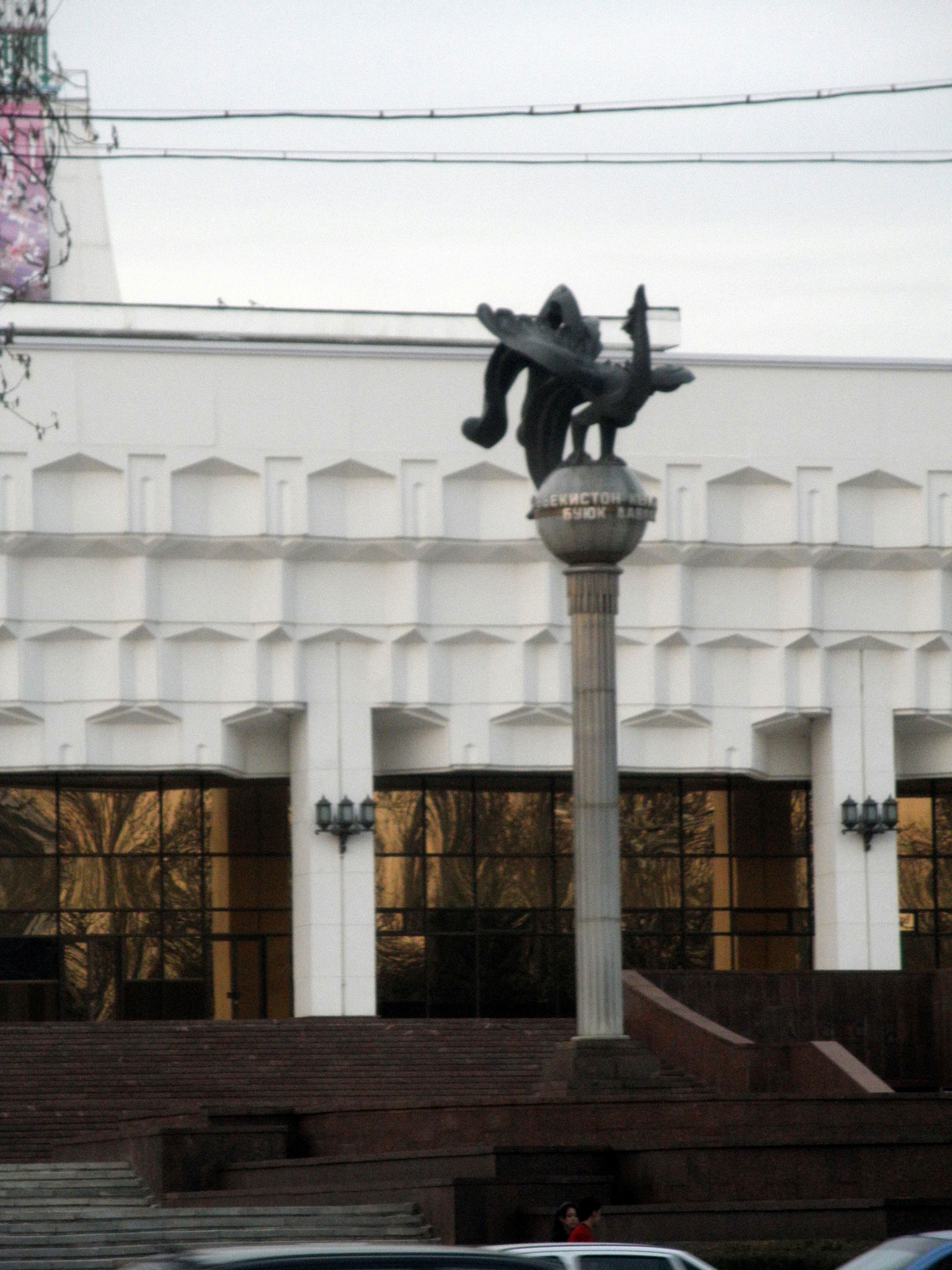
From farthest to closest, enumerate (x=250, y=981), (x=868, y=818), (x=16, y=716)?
1. (x=250, y=981)
2. (x=868, y=818)
3. (x=16, y=716)

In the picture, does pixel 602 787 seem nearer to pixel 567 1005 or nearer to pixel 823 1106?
pixel 823 1106

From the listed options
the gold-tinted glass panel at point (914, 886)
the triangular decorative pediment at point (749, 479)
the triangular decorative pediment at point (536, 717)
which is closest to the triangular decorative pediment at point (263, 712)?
the triangular decorative pediment at point (536, 717)

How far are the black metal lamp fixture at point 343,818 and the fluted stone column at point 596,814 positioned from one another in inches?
494

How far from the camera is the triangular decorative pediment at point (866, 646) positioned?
1398 inches

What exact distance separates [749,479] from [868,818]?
204 inches

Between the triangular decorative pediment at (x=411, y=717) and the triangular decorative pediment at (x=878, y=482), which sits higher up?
the triangular decorative pediment at (x=878, y=482)

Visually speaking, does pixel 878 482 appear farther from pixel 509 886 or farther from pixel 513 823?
pixel 509 886

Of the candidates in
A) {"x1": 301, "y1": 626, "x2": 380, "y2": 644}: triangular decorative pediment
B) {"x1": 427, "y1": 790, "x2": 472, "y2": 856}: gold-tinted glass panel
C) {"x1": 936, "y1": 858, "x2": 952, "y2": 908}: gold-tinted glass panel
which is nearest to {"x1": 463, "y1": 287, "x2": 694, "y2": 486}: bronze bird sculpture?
{"x1": 301, "y1": 626, "x2": 380, "y2": 644}: triangular decorative pediment

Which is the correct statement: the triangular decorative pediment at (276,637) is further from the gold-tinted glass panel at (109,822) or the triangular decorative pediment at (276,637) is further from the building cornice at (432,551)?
A: the gold-tinted glass panel at (109,822)

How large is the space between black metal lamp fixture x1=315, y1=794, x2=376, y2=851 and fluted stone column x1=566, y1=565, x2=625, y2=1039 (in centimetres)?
1254

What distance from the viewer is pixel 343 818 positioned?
33.7 meters

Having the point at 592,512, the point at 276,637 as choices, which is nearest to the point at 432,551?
the point at 276,637

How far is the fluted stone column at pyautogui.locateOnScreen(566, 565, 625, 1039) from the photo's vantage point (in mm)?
21047

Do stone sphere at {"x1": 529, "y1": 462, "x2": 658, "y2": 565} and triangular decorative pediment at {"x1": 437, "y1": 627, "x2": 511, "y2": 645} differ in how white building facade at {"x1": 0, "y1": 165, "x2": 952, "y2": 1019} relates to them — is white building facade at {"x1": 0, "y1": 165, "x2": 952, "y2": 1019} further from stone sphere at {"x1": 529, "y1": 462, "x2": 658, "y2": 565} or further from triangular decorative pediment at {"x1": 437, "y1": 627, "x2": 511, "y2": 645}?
stone sphere at {"x1": 529, "y1": 462, "x2": 658, "y2": 565}
